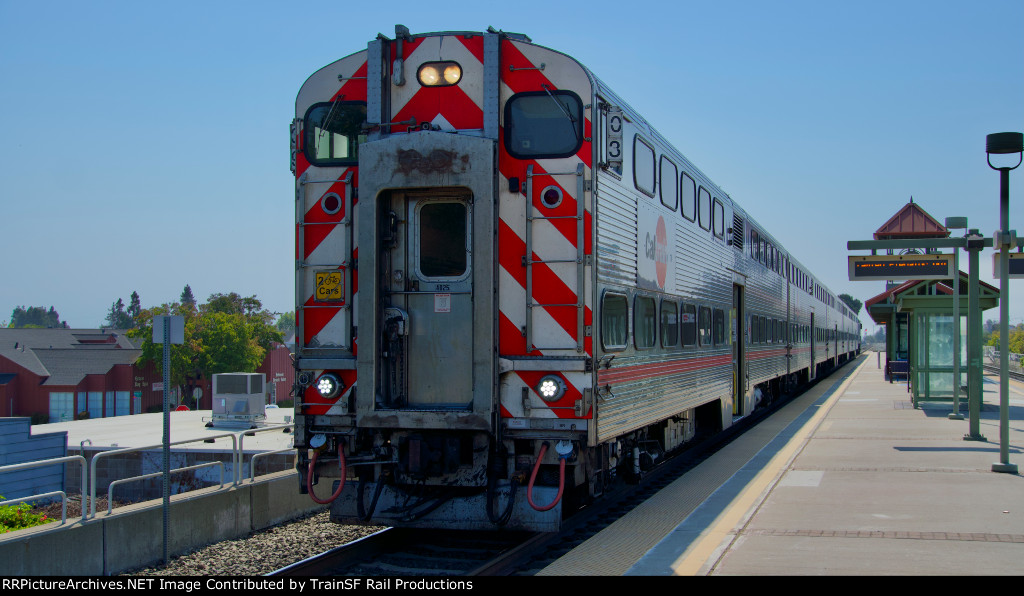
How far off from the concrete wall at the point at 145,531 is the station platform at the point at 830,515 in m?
3.98

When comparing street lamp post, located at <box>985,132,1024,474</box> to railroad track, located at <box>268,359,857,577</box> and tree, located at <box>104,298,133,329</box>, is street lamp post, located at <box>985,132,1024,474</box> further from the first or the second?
tree, located at <box>104,298,133,329</box>

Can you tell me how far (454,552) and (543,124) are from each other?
3.67 meters

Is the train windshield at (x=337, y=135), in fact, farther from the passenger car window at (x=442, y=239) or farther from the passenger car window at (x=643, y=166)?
the passenger car window at (x=643, y=166)

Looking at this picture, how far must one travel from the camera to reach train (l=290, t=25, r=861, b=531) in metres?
6.78

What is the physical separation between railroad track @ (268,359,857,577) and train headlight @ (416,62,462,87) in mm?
3809

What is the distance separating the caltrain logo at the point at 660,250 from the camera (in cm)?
888

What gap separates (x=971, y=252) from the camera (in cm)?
1202

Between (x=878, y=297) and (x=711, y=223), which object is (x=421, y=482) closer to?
(x=711, y=223)

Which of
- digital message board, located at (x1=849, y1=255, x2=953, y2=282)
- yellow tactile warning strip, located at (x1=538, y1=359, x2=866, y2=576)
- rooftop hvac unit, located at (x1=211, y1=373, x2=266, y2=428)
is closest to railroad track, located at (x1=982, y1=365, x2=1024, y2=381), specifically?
digital message board, located at (x1=849, y1=255, x2=953, y2=282)

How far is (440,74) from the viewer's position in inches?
281

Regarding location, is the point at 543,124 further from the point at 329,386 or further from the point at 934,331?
the point at 934,331

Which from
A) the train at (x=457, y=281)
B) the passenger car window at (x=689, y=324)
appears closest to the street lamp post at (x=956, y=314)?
the passenger car window at (x=689, y=324)
